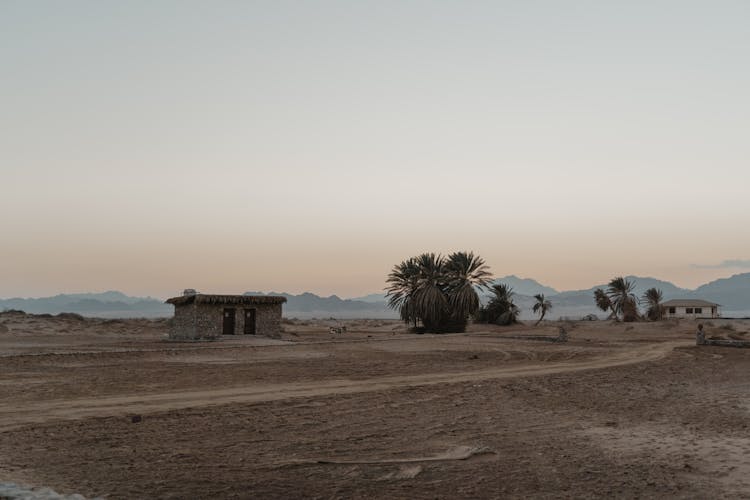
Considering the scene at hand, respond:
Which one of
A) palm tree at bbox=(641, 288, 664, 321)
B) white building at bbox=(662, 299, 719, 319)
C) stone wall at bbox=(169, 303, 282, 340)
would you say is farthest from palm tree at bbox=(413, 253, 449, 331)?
white building at bbox=(662, 299, 719, 319)

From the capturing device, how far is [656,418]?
14844 mm

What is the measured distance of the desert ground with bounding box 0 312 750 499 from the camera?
31.0 ft

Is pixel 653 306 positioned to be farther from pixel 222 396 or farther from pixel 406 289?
pixel 222 396

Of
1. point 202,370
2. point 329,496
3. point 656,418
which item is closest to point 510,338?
point 202,370

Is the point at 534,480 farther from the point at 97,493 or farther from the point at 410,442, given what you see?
the point at 97,493

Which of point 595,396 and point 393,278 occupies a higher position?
point 393,278

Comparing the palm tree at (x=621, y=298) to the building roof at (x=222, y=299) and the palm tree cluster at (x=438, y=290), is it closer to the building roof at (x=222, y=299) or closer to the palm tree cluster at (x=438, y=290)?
the palm tree cluster at (x=438, y=290)

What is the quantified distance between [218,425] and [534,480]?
6729mm

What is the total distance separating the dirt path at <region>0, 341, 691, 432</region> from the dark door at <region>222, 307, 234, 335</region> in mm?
23325

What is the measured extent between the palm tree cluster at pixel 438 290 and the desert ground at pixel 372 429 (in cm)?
2706

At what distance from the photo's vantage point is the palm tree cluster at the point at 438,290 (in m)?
53.5

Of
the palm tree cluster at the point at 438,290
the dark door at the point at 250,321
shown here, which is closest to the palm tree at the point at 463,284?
the palm tree cluster at the point at 438,290

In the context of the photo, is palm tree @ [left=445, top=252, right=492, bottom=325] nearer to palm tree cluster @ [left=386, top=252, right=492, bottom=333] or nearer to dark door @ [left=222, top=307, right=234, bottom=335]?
palm tree cluster @ [left=386, top=252, right=492, bottom=333]

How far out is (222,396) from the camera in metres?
17.1
